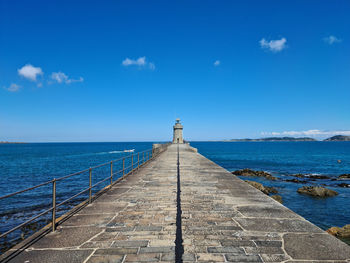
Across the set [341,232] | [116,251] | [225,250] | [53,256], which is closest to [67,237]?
[53,256]

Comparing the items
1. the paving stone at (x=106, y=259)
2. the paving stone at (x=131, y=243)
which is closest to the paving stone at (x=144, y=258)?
the paving stone at (x=106, y=259)

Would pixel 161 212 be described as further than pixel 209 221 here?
Yes

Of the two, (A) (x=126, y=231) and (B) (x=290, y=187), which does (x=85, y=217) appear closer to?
(A) (x=126, y=231)

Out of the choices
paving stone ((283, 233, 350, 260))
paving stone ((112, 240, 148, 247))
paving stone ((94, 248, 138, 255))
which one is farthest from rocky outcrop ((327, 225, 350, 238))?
paving stone ((94, 248, 138, 255))

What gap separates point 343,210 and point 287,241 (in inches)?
448

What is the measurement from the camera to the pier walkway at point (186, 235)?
3002mm

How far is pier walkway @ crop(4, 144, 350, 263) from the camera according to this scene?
300 cm

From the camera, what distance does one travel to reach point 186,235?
3.60m

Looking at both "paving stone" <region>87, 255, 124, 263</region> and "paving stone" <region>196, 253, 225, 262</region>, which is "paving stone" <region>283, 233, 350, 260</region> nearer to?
"paving stone" <region>196, 253, 225, 262</region>

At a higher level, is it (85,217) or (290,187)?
(85,217)

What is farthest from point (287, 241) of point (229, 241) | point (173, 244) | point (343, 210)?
point (343, 210)

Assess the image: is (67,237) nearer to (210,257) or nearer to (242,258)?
(210,257)

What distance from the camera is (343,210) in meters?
11.8

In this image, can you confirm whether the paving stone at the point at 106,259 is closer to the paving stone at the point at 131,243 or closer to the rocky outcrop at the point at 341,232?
the paving stone at the point at 131,243
